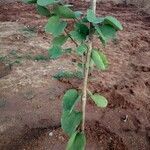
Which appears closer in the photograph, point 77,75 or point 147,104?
point 147,104

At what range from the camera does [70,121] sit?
6.63 ft

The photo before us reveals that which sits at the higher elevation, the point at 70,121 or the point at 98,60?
the point at 98,60

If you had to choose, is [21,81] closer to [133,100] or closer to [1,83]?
[1,83]

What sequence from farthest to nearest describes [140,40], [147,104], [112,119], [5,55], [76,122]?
[140,40] < [5,55] < [147,104] < [112,119] < [76,122]

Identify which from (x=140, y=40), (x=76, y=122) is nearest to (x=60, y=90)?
(x=76, y=122)

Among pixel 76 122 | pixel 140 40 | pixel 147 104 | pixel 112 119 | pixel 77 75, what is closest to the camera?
pixel 76 122

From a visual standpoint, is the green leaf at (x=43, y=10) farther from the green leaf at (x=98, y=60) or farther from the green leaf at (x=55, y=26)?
the green leaf at (x=98, y=60)

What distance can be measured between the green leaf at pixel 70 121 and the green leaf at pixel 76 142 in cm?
4

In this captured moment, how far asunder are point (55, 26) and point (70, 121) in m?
0.61

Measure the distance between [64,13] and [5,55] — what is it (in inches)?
117

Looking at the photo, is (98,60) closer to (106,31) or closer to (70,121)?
(106,31)

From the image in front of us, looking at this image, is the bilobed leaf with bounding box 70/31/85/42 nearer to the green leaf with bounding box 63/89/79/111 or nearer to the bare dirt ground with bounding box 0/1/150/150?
the green leaf with bounding box 63/89/79/111

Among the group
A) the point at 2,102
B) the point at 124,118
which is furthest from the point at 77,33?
the point at 2,102

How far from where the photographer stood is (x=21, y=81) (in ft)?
12.5
